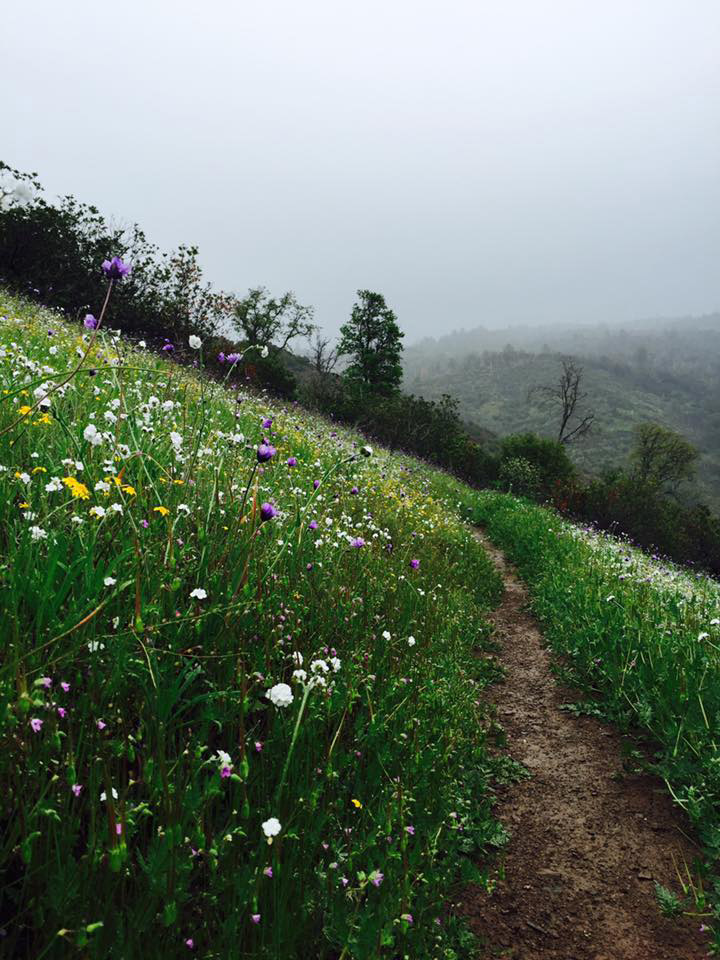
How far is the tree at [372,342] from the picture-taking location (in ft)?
150

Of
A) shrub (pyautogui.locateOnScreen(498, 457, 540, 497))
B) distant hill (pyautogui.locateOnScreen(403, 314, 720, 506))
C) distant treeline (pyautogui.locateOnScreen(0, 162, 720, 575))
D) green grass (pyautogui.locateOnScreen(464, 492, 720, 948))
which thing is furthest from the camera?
distant hill (pyautogui.locateOnScreen(403, 314, 720, 506))

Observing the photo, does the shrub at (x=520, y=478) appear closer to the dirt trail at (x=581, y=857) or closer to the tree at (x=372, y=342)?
the tree at (x=372, y=342)

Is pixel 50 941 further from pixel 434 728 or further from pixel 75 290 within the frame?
pixel 75 290

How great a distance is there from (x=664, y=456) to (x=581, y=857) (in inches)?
2486

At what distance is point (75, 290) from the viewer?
19.6 m

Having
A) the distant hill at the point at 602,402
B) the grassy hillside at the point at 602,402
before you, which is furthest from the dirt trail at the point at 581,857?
the distant hill at the point at 602,402

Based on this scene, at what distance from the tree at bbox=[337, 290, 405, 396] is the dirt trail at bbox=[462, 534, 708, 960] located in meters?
43.2

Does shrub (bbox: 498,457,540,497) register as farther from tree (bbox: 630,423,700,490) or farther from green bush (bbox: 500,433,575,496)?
tree (bbox: 630,423,700,490)

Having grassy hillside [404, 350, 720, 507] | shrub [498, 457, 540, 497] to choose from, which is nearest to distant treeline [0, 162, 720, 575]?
shrub [498, 457, 540, 497]

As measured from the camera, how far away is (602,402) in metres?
137

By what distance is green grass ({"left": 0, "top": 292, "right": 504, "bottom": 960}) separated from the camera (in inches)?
60.6

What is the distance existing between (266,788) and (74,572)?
1323mm

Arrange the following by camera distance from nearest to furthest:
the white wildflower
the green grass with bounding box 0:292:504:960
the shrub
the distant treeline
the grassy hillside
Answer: the green grass with bounding box 0:292:504:960 < the white wildflower < the distant treeline < the shrub < the grassy hillside

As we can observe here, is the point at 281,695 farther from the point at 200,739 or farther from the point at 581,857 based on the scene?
the point at 581,857
